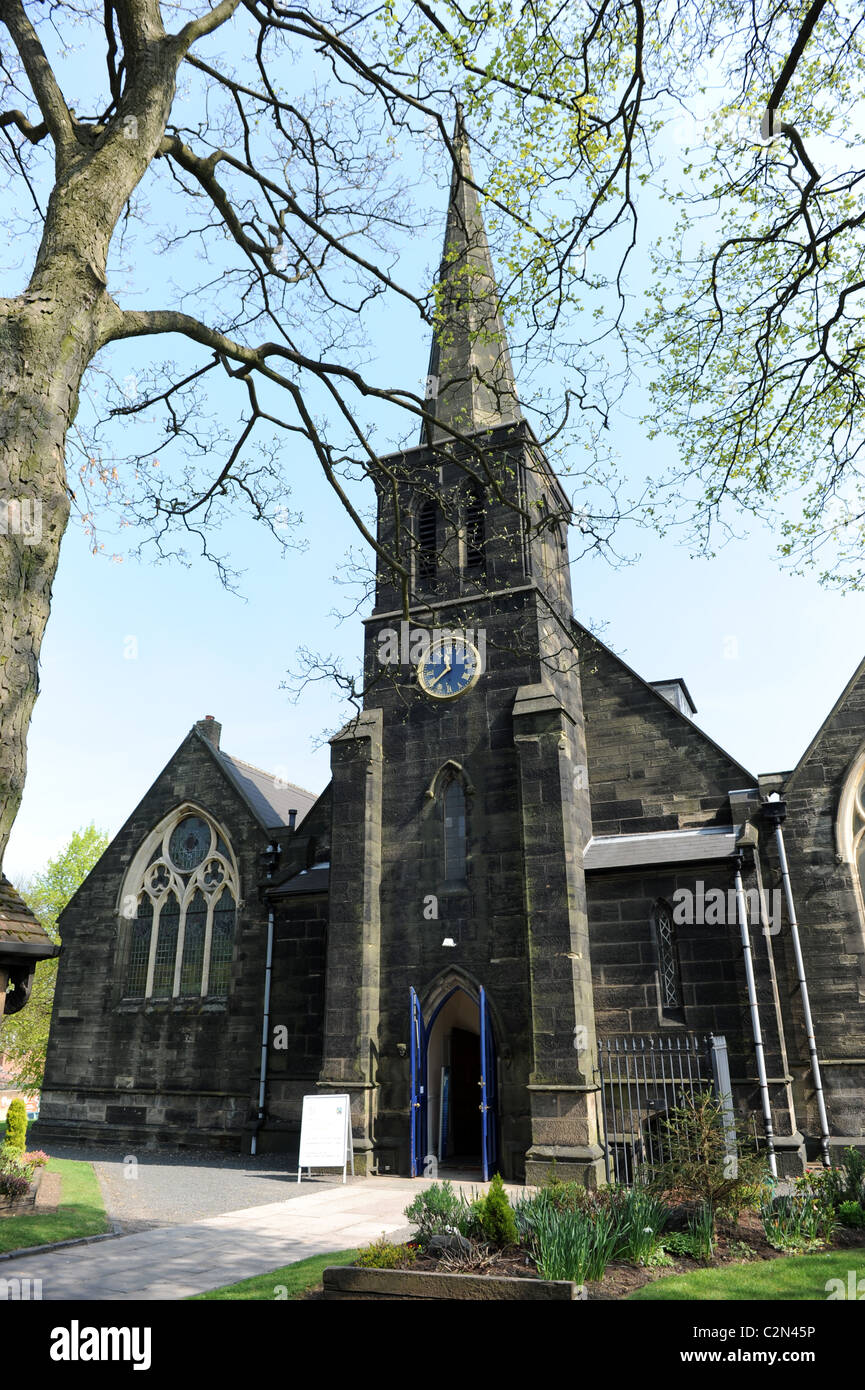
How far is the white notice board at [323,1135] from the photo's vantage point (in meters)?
15.6

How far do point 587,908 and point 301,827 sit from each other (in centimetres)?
767

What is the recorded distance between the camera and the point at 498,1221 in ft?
27.1

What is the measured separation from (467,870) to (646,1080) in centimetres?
479

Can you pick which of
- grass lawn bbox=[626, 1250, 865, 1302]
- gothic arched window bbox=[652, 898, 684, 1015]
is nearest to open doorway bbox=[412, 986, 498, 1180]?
gothic arched window bbox=[652, 898, 684, 1015]

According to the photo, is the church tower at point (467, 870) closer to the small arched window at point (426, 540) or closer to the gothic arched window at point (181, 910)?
the small arched window at point (426, 540)

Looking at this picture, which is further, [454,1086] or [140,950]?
[140,950]

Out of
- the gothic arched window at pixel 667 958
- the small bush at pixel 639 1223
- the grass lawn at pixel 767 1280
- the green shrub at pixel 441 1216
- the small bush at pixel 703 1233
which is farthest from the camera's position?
the gothic arched window at pixel 667 958

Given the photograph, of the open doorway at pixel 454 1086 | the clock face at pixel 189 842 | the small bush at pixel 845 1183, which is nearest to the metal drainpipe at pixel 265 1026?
the clock face at pixel 189 842

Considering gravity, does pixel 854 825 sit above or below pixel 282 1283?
above

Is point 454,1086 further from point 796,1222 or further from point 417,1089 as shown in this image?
point 796,1222

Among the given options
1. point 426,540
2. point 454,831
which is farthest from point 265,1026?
point 426,540

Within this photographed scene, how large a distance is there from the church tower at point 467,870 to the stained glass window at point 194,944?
241 inches

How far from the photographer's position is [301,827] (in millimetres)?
22297
